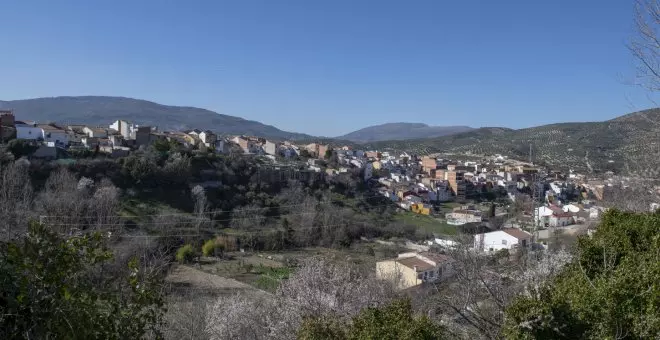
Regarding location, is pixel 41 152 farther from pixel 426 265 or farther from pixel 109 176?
pixel 426 265

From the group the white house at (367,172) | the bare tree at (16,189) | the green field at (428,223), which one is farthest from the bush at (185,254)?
the white house at (367,172)

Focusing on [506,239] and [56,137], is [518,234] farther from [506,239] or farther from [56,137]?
[56,137]

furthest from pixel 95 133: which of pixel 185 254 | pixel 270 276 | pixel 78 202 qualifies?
pixel 270 276

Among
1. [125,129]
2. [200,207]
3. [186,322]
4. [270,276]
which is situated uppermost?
[125,129]

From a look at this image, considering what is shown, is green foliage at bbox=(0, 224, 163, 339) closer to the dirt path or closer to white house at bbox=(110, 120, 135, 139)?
the dirt path

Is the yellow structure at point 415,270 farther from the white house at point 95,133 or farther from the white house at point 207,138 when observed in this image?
the white house at point 207,138

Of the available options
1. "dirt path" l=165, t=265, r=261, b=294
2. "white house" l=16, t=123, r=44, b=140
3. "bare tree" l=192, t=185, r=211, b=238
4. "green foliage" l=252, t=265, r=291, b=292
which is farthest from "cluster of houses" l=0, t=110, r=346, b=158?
"green foliage" l=252, t=265, r=291, b=292
